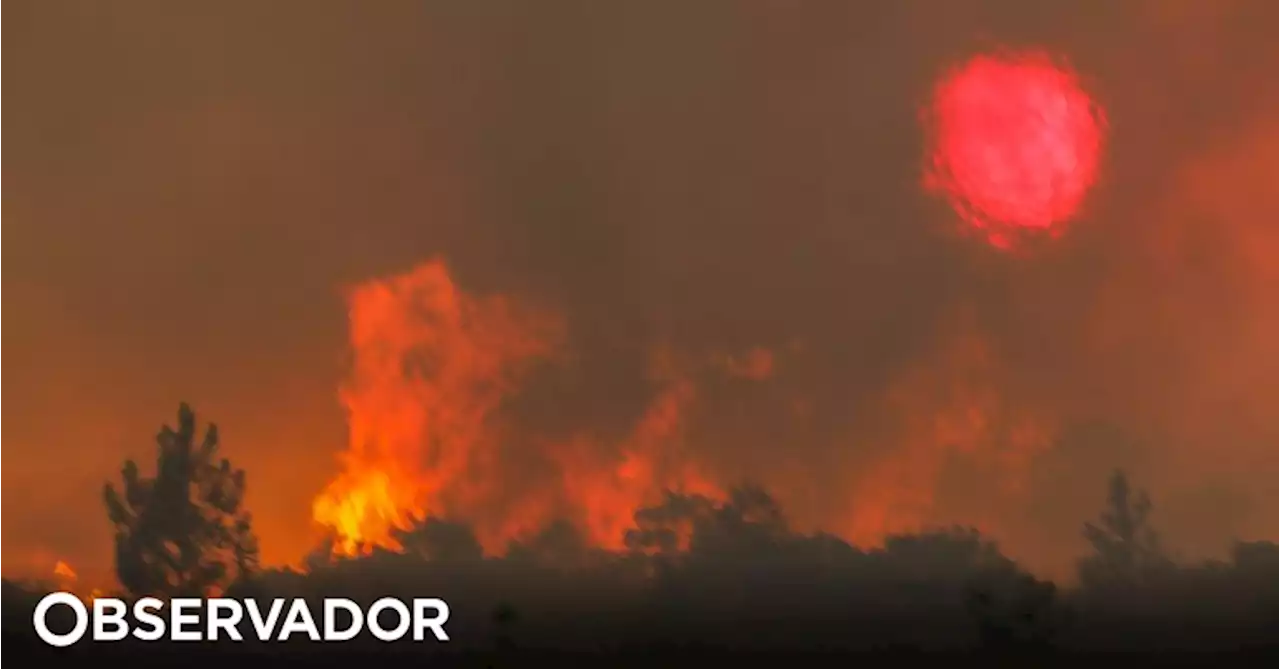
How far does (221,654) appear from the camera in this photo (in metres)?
34.5

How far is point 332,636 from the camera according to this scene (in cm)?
3450

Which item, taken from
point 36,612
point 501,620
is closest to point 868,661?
point 501,620

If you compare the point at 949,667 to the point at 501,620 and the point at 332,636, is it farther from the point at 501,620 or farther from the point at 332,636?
the point at 332,636

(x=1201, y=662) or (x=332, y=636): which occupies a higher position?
(x=332, y=636)

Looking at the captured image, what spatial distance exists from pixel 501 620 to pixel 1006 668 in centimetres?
1411

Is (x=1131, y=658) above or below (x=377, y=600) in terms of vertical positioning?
below

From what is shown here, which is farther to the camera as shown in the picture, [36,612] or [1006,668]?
[1006,668]

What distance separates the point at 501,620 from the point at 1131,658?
57.0ft

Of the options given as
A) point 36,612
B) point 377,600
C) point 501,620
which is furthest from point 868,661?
point 36,612

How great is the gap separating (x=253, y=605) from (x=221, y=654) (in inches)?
57.7

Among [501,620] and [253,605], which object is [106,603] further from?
[501,620]

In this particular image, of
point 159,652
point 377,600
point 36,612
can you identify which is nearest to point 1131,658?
point 377,600

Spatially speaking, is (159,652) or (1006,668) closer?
(159,652)

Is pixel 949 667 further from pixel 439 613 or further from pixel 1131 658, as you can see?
pixel 439 613
